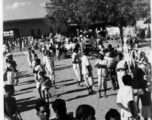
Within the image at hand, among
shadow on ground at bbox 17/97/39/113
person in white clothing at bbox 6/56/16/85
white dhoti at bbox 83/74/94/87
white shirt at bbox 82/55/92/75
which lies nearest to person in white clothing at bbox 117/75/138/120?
white shirt at bbox 82/55/92/75

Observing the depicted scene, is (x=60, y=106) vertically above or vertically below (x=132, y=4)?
below

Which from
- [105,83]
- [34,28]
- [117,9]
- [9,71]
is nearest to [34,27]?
[34,28]

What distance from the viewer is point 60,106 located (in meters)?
3.23

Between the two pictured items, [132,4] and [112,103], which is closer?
[112,103]

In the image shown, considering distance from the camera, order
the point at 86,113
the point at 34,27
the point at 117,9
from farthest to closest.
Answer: the point at 34,27 → the point at 117,9 → the point at 86,113

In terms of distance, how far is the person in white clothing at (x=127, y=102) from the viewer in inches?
141

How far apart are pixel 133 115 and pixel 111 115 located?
0.65 metres

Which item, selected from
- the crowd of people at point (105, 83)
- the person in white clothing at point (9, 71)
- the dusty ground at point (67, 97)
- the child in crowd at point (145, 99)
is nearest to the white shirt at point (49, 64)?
the crowd of people at point (105, 83)

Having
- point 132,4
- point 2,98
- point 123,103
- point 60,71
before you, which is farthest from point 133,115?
point 132,4

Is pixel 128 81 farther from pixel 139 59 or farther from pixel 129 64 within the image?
pixel 139 59

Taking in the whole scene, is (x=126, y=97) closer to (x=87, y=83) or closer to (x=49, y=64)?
(x=87, y=83)

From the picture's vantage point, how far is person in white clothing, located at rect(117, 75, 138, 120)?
357 cm

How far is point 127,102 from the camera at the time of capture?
11.9 feet

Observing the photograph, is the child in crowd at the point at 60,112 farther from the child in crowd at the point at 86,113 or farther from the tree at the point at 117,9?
the tree at the point at 117,9
